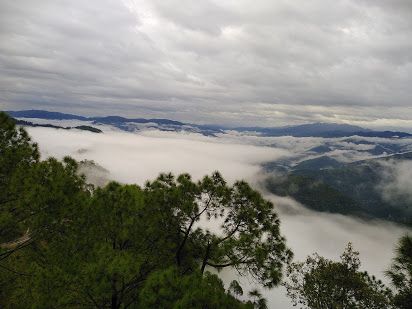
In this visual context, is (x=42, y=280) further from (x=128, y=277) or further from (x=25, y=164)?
(x=25, y=164)

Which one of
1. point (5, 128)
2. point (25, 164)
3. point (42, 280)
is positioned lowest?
point (42, 280)

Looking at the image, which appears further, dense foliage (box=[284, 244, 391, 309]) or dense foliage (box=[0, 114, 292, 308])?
dense foliage (box=[284, 244, 391, 309])

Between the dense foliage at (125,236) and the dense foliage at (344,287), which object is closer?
the dense foliage at (125,236)

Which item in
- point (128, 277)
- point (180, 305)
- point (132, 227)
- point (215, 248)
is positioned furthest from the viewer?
point (215, 248)

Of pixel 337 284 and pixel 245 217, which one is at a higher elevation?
pixel 245 217

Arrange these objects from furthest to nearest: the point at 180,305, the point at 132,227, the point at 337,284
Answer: the point at 337,284, the point at 132,227, the point at 180,305

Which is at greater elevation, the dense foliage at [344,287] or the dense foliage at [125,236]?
the dense foliage at [125,236]

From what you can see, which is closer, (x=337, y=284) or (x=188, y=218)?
(x=188, y=218)

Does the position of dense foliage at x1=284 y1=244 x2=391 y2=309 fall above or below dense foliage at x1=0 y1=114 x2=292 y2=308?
below

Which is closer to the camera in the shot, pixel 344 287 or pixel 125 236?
pixel 125 236

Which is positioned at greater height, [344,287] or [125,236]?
[125,236]

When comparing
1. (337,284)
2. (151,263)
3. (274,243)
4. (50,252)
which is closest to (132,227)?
(151,263)
